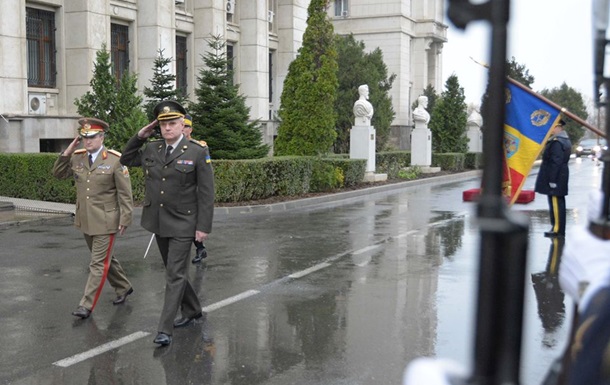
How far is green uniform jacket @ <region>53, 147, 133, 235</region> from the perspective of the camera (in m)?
7.70

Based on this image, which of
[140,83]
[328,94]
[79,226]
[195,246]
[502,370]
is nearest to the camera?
[502,370]

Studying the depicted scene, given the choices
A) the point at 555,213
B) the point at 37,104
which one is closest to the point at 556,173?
the point at 555,213

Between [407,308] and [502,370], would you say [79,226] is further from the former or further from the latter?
[502,370]

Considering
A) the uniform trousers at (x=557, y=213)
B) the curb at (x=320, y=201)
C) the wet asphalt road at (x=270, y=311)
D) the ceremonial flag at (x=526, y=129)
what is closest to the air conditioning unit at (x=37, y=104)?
the curb at (x=320, y=201)

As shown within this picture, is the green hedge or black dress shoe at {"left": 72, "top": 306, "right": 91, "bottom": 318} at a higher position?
the green hedge

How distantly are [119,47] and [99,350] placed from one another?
22511 mm

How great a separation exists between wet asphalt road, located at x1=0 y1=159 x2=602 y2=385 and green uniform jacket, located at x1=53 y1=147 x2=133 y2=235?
89 cm

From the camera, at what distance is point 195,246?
11.4 metres

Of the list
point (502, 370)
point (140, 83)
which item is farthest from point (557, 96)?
point (502, 370)

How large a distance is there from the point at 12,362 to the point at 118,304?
1991mm

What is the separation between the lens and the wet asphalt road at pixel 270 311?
6055mm

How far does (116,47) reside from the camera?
2744 centimetres

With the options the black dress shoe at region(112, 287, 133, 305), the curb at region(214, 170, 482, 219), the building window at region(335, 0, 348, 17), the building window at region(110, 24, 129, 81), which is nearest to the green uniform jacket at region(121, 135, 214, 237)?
the black dress shoe at region(112, 287, 133, 305)

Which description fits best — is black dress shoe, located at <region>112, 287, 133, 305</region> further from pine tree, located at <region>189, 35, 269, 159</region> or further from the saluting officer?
pine tree, located at <region>189, 35, 269, 159</region>
